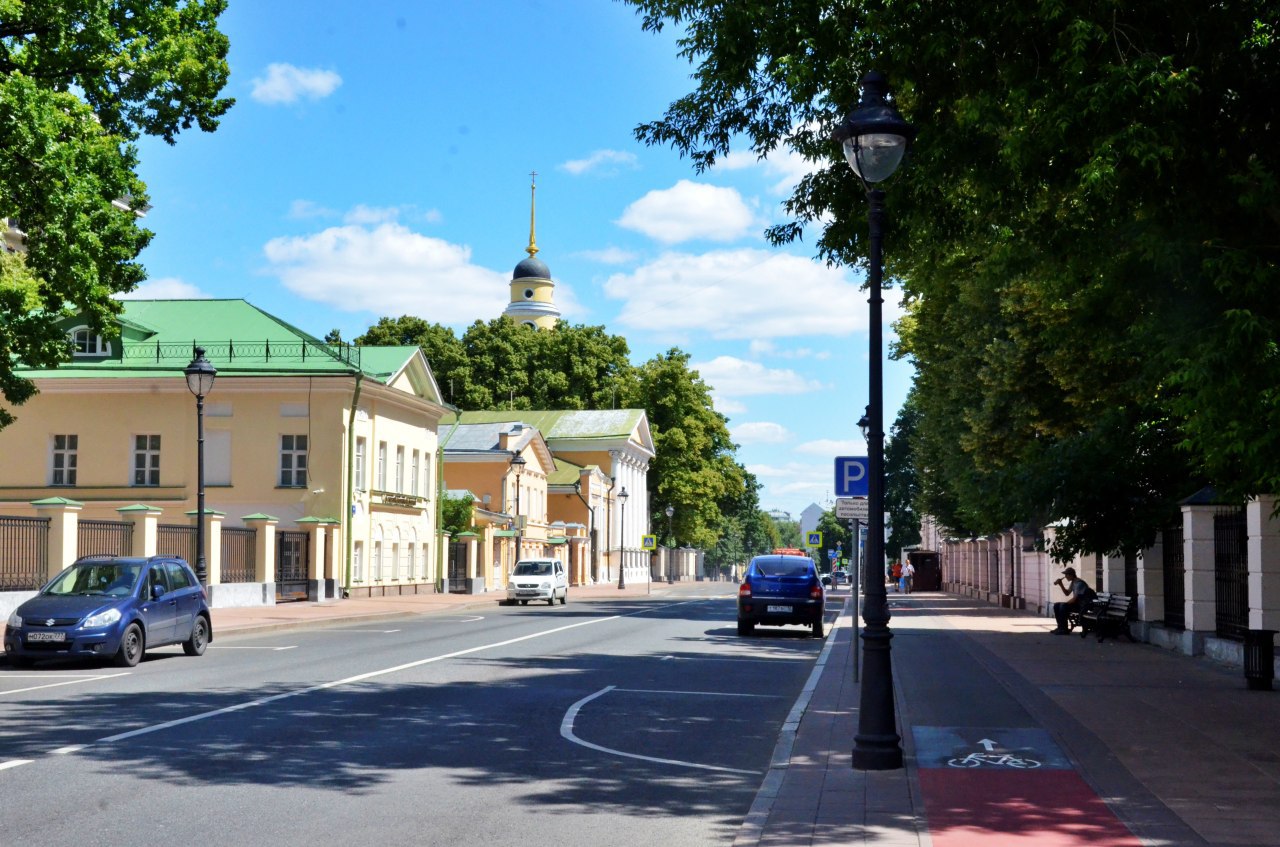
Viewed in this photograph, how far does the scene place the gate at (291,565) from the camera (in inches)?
1629

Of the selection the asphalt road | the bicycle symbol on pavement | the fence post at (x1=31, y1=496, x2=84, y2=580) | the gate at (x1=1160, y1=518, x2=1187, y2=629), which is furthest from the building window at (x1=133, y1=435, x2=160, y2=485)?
the bicycle symbol on pavement

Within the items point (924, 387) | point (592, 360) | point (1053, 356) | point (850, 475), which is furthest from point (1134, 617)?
point (592, 360)

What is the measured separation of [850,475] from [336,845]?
1154 centimetres

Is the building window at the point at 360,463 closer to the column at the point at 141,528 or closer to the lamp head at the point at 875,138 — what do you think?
the column at the point at 141,528

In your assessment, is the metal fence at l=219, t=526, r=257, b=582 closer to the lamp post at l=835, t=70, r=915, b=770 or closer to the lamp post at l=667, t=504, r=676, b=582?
the lamp post at l=835, t=70, r=915, b=770

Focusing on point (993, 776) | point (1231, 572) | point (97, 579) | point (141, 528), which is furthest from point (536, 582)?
point (993, 776)

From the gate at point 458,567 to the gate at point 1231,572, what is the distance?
134ft

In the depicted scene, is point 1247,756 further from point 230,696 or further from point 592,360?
point 592,360

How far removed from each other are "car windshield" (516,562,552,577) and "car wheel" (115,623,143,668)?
27857 mm

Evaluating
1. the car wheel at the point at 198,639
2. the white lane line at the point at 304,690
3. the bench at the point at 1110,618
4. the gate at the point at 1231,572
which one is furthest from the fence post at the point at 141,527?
the gate at the point at 1231,572

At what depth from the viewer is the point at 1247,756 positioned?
10656 mm

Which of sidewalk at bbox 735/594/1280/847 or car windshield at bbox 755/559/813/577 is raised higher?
car windshield at bbox 755/559/813/577

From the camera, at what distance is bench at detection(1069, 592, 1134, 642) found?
26.6 meters

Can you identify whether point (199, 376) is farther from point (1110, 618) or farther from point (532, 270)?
point (532, 270)
